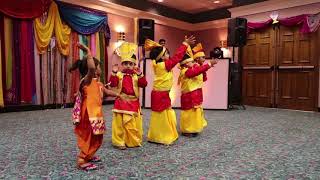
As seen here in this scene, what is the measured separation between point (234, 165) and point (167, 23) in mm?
7944

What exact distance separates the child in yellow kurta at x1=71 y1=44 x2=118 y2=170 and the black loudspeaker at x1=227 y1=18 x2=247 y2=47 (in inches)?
217

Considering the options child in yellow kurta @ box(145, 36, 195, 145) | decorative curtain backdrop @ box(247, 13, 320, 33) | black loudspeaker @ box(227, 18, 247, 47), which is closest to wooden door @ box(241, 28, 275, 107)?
decorative curtain backdrop @ box(247, 13, 320, 33)

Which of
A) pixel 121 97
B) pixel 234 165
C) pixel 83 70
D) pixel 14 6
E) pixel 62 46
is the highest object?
pixel 14 6

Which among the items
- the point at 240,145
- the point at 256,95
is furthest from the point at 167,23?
the point at 240,145

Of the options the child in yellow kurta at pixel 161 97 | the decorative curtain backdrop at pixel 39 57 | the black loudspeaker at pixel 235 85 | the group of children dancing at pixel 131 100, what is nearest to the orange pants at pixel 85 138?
the group of children dancing at pixel 131 100

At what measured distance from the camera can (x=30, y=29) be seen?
6289mm

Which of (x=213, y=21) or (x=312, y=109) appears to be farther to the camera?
(x=213, y=21)

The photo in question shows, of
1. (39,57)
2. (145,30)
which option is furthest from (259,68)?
(39,57)

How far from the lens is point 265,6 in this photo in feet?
24.9

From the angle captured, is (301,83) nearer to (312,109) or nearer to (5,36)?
(312,109)

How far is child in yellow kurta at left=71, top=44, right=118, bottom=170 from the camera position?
227 centimetres

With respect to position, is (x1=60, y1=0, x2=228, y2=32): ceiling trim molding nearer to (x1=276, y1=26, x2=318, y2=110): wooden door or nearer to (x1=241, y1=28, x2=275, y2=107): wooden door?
(x1=241, y1=28, x2=275, y2=107): wooden door

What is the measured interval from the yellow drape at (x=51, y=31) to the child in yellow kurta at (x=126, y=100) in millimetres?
4071

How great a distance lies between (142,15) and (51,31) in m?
3.10
